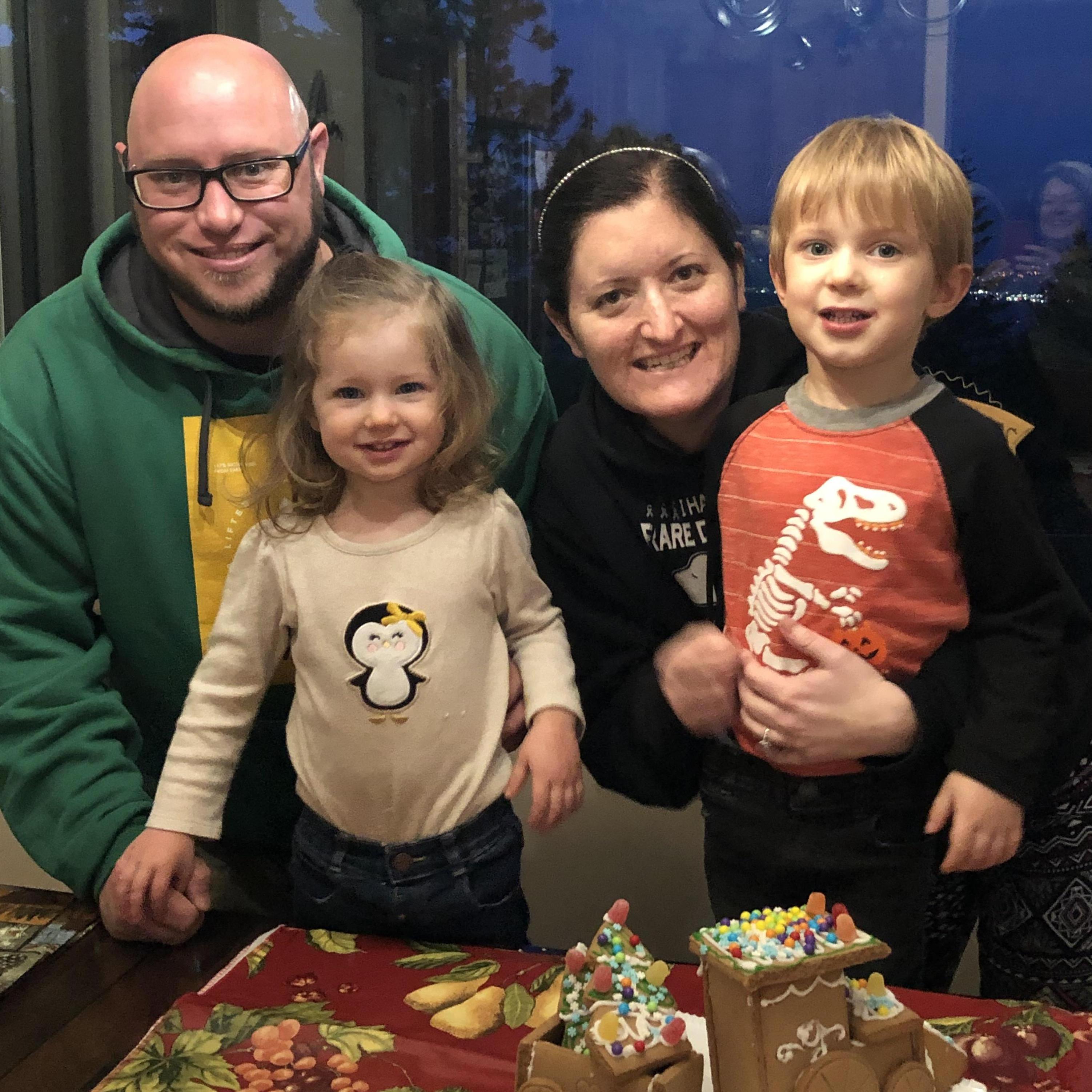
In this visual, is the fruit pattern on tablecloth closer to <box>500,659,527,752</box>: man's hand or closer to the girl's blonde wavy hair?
<box>500,659,527,752</box>: man's hand

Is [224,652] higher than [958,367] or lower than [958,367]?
lower

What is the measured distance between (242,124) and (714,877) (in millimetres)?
1116

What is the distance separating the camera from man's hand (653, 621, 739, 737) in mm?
1287

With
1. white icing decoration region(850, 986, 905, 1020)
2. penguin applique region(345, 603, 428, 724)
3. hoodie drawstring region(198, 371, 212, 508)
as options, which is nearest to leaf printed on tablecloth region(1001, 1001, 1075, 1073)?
white icing decoration region(850, 986, 905, 1020)

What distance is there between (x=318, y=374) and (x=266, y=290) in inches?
11.2

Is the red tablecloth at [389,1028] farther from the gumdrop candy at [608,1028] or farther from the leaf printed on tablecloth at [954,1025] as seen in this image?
the gumdrop candy at [608,1028]

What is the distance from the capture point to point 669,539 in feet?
4.76

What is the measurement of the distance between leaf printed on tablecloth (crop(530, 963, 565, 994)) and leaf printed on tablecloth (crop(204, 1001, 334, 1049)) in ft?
0.74

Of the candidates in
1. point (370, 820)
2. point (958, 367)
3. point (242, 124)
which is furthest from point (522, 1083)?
point (242, 124)

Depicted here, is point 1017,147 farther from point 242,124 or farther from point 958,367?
point 242,124

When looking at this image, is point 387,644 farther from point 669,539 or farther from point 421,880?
point 669,539

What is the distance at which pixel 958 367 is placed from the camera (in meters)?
1.52

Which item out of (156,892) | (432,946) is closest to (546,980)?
(432,946)

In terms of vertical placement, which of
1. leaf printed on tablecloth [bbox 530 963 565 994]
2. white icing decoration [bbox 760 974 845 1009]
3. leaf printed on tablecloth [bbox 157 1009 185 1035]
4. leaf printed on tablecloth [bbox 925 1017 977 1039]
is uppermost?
white icing decoration [bbox 760 974 845 1009]
